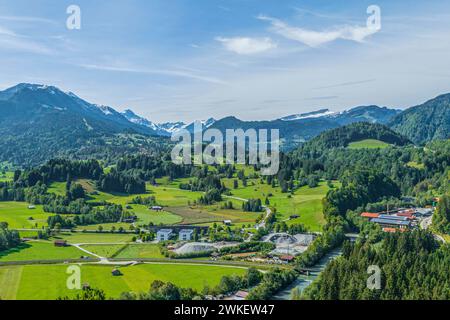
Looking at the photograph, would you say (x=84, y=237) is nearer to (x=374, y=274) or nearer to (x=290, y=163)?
(x=374, y=274)

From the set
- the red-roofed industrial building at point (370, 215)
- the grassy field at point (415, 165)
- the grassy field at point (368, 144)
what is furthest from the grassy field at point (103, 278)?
the grassy field at point (368, 144)

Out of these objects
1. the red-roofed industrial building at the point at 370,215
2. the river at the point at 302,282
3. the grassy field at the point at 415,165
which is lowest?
the river at the point at 302,282

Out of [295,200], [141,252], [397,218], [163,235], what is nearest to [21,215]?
[163,235]

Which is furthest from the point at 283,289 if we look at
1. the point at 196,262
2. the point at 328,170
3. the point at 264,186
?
the point at 328,170

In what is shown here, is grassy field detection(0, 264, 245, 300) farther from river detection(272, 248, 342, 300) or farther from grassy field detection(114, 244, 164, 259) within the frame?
river detection(272, 248, 342, 300)

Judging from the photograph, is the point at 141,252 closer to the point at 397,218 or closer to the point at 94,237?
the point at 94,237

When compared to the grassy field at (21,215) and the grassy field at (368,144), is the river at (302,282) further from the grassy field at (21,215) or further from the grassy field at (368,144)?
the grassy field at (368,144)
